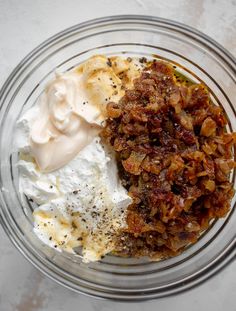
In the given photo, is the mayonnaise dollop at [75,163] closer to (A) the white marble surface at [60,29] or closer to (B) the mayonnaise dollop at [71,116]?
(B) the mayonnaise dollop at [71,116]

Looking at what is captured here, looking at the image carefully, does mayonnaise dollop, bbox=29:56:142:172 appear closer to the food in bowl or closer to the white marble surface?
the food in bowl

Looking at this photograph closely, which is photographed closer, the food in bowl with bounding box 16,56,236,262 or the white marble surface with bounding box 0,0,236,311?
the food in bowl with bounding box 16,56,236,262

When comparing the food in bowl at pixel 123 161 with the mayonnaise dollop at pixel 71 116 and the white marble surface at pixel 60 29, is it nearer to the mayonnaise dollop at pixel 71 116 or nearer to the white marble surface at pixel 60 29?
the mayonnaise dollop at pixel 71 116

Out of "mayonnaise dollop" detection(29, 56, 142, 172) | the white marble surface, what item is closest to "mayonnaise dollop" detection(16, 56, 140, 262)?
"mayonnaise dollop" detection(29, 56, 142, 172)

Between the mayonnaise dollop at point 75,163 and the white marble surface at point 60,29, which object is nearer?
the mayonnaise dollop at point 75,163

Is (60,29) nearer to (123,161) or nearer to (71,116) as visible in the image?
(71,116)

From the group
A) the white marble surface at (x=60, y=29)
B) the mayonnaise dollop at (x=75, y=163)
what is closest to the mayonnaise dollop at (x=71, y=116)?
the mayonnaise dollop at (x=75, y=163)

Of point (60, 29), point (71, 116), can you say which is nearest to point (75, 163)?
point (71, 116)
